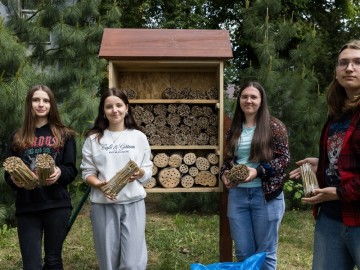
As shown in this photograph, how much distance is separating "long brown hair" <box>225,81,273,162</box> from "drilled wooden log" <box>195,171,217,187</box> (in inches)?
24.1

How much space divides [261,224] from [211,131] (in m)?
1.04

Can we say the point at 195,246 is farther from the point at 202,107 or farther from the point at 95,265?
the point at 202,107

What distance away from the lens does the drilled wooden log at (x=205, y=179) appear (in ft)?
12.2

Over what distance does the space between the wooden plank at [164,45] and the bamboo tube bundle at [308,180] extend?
1346 millimetres

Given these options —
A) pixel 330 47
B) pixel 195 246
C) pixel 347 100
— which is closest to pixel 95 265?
pixel 195 246

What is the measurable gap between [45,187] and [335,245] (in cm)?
183

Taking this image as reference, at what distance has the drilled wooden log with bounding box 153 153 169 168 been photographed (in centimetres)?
371

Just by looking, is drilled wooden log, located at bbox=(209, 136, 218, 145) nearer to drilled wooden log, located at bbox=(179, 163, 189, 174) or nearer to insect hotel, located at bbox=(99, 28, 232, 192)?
insect hotel, located at bbox=(99, 28, 232, 192)

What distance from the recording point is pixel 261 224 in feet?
9.84

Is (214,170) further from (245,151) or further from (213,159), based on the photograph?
(245,151)

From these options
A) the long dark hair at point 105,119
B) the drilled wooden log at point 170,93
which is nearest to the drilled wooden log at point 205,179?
the drilled wooden log at point 170,93

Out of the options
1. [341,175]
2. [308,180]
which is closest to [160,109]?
[308,180]

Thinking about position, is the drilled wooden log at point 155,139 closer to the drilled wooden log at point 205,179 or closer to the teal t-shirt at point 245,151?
the drilled wooden log at point 205,179

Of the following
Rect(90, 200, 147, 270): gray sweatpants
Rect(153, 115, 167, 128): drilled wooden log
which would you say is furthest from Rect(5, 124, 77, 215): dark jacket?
Rect(153, 115, 167, 128): drilled wooden log
